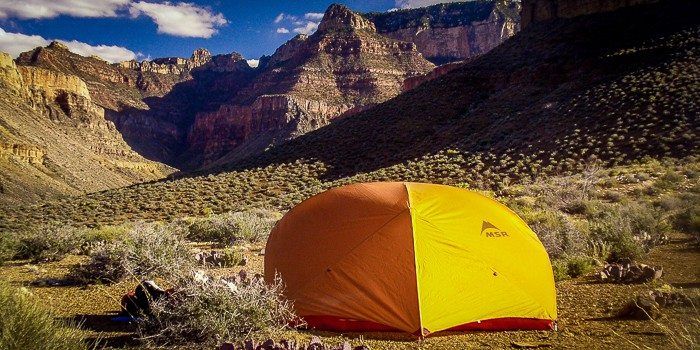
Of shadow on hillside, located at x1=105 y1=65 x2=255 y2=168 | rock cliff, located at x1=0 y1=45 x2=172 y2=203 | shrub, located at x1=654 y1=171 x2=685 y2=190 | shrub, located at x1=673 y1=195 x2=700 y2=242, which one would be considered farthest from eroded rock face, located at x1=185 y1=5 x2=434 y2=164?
shrub, located at x1=673 y1=195 x2=700 y2=242

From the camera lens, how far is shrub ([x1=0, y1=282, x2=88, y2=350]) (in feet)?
11.1

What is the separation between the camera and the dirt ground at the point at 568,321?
17.0ft

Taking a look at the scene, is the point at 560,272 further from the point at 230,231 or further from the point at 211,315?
the point at 230,231

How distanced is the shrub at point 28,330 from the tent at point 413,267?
2.89 m

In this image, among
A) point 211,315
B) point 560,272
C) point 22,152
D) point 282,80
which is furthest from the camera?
point 282,80

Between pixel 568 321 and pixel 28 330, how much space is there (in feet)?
19.2

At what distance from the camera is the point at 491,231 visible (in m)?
6.37

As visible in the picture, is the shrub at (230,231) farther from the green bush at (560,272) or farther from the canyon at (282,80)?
the canyon at (282,80)

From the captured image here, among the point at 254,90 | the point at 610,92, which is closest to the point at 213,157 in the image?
the point at 254,90

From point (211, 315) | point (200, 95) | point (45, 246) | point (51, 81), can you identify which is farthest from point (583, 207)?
point (200, 95)

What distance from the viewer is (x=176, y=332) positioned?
5.11 metres

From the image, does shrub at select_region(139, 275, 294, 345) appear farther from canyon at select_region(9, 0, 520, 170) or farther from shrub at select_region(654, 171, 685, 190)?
canyon at select_region(9, 0, 520, 170)

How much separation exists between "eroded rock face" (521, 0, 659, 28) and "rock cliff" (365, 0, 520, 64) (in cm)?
8065

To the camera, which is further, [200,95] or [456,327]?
[200,95]
